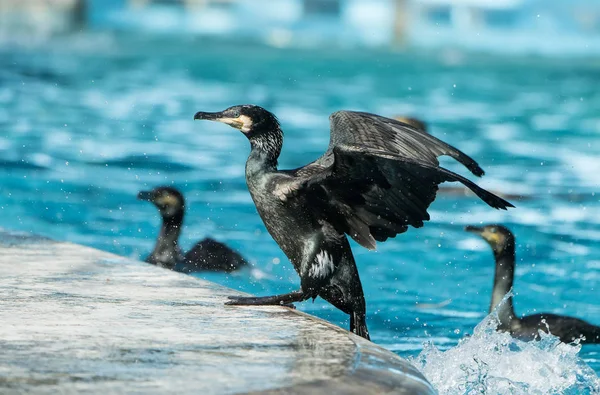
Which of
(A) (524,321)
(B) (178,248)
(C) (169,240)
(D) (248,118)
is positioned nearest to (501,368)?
(D) (248,118)

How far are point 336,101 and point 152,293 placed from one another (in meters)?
18.1

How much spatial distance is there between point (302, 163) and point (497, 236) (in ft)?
22.5

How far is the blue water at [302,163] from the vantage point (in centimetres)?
806

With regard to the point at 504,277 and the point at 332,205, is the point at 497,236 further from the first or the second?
the point at 332,205

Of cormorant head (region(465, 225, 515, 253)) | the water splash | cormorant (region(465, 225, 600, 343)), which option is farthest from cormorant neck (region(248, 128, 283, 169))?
cormorant head (region(465, 225, 515, 253))

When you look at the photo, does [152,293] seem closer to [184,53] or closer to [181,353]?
[181,353]

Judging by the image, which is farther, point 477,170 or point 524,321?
point 524,321

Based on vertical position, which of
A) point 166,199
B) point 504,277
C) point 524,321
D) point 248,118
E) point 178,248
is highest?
point 248,118

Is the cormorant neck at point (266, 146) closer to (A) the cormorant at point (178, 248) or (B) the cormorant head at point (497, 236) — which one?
(B) the cormorant head at point (497, 236)

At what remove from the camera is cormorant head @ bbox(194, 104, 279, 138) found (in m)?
4.48

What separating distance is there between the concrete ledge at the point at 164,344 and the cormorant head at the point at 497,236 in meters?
2.63

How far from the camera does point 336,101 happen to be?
22.3 meters

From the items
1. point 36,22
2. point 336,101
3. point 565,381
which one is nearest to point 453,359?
point 565,381

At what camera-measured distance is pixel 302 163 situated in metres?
13.6
